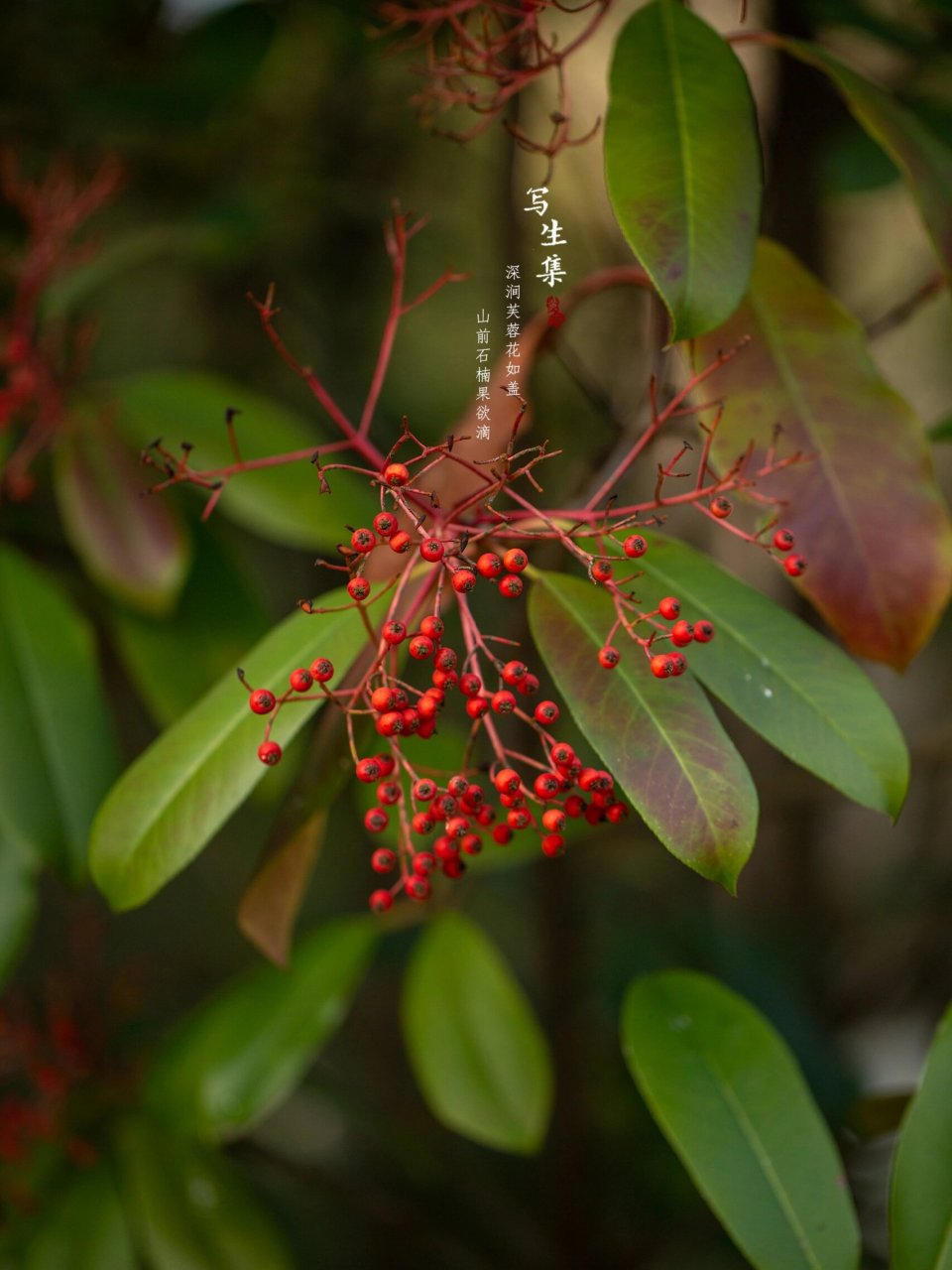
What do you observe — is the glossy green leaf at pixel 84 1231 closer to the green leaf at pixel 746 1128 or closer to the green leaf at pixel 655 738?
the green leaf at pixel 746 1128

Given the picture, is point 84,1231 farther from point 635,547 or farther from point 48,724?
point 635,547

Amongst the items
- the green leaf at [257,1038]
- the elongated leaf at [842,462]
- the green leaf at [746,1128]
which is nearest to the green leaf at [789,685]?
the elongated leaf at [842,462]

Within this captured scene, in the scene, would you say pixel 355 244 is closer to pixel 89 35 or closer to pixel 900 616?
pixel 89 35

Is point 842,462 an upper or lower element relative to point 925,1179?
upper

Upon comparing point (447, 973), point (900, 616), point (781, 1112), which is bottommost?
point (447, 973)

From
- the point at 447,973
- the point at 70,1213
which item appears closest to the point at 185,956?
the point at 70,1213

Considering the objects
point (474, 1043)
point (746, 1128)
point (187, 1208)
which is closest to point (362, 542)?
point (746, 1128)
